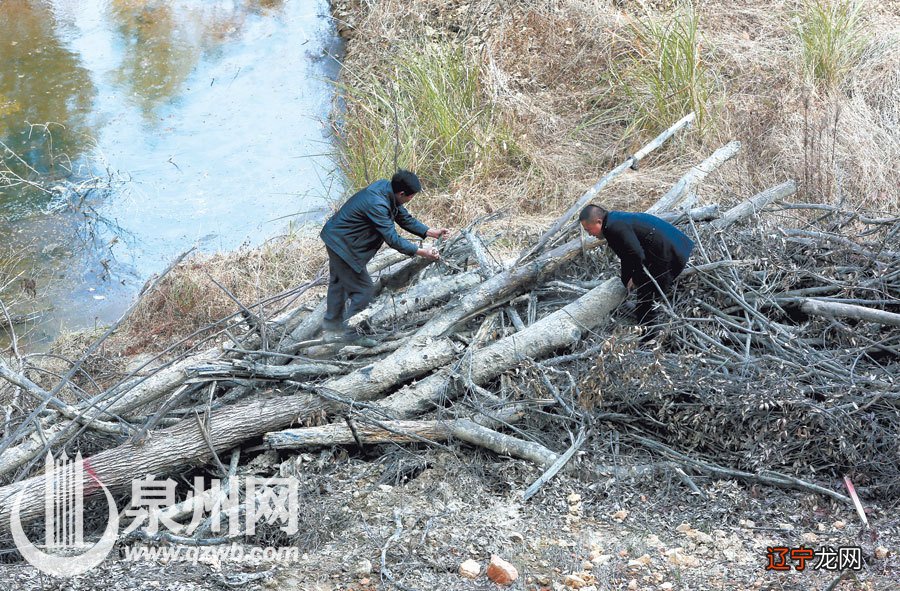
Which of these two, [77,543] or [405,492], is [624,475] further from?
[77,543]

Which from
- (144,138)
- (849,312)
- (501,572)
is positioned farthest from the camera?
(144,138)

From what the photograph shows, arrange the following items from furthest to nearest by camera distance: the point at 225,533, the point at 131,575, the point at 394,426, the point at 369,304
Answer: the point at 369,304
the point at 394,426
the point at 225,533
the point at 131,575

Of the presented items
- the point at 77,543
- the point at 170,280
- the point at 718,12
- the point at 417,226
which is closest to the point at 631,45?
the point at 718,12

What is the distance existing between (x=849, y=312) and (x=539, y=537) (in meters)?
2.14

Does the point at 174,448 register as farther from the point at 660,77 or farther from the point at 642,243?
the point at 660,77

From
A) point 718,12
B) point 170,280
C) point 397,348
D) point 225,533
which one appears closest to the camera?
point 225,533

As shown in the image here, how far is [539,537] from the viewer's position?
3895 millimetres

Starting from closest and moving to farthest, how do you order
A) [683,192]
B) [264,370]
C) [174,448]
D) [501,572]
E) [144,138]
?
[501,572] < [174,448] < [264,370] < [683,192] < [144,138]

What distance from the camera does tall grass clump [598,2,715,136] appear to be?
325 inches

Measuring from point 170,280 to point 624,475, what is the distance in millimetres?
5389

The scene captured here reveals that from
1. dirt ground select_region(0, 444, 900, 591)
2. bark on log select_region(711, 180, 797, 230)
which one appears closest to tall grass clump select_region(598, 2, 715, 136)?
bark on log select_region(711, 180, 797, 230)

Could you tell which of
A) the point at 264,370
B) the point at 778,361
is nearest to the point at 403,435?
the point at 264,370

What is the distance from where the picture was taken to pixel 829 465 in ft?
13.8

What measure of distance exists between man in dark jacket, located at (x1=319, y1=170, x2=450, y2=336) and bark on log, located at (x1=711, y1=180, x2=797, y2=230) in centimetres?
184
